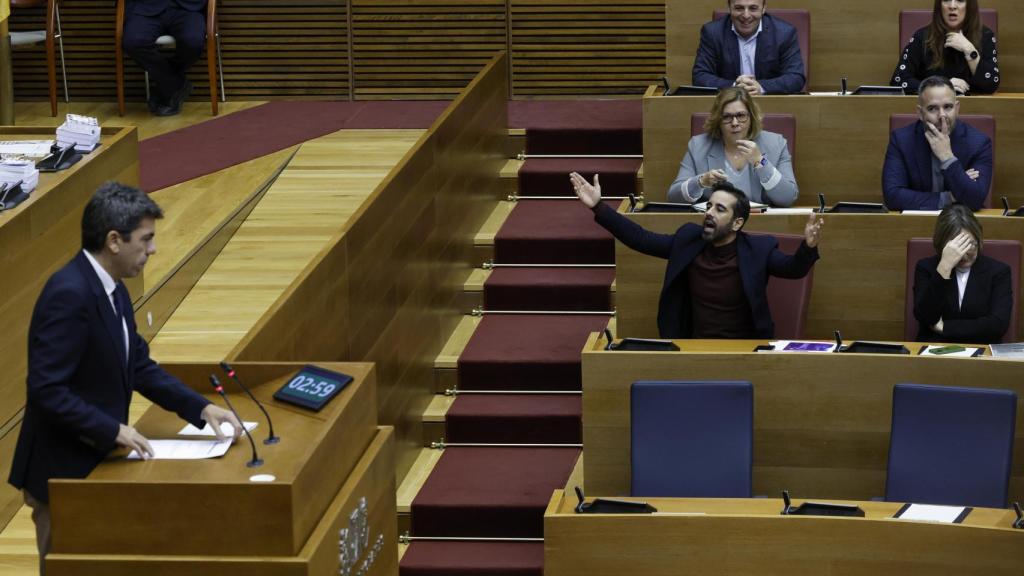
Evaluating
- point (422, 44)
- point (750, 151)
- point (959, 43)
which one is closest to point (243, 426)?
point (750, 151)

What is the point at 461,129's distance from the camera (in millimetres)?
2488

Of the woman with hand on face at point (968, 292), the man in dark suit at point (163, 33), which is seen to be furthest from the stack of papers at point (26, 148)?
the woman with hand on face at point (968, 292)

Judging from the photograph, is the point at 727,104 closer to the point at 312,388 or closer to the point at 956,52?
the point at 956,52

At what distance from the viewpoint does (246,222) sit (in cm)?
257

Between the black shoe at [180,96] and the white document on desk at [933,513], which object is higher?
the black shoe at [180,96]

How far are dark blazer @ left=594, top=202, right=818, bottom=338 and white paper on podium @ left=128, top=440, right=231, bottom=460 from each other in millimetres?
817

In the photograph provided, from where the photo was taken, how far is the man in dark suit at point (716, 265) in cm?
191

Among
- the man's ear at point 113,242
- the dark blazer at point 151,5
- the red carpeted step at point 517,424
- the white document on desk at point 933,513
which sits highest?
the dark blazer at point 151,5

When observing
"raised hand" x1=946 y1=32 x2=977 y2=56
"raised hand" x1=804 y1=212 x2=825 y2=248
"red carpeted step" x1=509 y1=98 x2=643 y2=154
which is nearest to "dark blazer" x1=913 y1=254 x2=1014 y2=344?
"raised hand" x1=804 y1=212 x2=825 y2=248

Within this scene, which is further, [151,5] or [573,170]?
[151,5]

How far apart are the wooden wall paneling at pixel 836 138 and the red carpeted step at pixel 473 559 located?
0.59 metres

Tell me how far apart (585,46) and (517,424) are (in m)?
1.14

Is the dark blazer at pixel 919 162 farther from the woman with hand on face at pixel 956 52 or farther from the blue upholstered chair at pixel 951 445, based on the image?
the blue upholstered chair at pixel 951 445

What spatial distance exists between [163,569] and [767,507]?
2.22 ft
